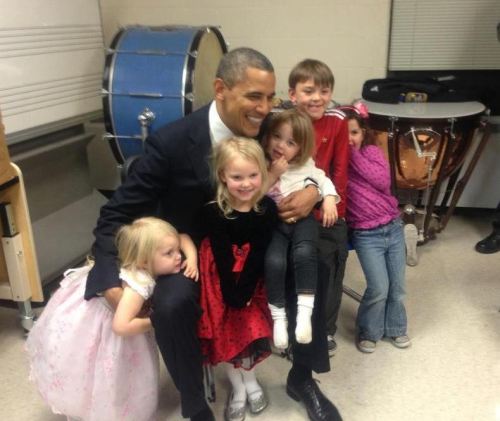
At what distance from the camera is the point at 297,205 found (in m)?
1.53

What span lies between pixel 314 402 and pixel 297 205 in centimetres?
62

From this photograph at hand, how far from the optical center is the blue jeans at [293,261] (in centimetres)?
143

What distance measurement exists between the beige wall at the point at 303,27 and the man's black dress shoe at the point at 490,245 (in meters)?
1.11

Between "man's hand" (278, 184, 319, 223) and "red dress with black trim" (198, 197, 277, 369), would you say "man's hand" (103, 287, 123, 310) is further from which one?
"man's hand" (278, 184, 319, 223)

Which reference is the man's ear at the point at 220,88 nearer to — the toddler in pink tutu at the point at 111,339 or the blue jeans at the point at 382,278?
the toddler in pink tutu at the point at 111,339

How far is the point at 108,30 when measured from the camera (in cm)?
327

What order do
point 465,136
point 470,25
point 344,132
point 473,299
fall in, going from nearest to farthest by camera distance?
point 344,132 → point 473,299 → point 465,136 → point 470,25

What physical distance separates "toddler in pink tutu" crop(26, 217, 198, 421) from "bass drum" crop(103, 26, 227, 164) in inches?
37.1

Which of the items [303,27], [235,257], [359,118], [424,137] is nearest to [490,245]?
[424,137]

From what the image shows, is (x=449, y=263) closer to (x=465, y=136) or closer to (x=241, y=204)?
(x=465, y=136)

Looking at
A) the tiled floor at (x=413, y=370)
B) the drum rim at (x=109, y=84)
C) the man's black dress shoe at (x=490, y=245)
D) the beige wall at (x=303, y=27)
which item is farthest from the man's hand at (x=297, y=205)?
the beige wall at (x=303, y=27)

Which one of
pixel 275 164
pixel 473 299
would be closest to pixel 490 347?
pixel 473 299

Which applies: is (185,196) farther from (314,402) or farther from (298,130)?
(314,402)

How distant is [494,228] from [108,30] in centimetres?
260
